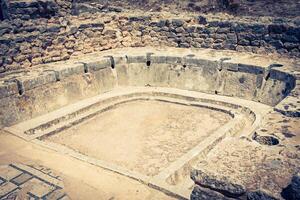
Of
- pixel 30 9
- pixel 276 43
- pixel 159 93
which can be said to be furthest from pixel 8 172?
pixel 276 43

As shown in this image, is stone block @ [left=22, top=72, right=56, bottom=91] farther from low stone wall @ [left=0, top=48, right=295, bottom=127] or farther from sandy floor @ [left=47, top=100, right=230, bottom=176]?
sandy floor @ [left=47, top=100, right=230, bottom=176]

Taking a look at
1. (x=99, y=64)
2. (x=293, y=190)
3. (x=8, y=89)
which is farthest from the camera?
(x=99, y=64)

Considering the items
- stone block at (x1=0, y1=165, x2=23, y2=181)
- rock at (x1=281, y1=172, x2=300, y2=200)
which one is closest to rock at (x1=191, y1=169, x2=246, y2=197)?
rock at (x1=281, y1=172, x2=300, y2=200)

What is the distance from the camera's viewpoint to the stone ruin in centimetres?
437

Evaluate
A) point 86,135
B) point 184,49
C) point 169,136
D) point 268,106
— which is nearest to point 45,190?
point 86,135

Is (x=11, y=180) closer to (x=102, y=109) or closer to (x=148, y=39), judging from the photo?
(x=102, y=109)

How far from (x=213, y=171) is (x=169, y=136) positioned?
3.32 metres

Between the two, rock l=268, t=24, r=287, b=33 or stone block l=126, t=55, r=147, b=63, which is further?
stone block l=126, t=55, r=147, b=63

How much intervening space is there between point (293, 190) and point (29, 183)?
3.83 metres

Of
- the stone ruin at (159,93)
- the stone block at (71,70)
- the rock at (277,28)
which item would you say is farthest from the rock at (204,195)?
the rock at (277,28)

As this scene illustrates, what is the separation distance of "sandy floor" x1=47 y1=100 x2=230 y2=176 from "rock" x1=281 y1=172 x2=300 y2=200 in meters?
2.67

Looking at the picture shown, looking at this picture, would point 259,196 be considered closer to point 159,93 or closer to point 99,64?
point 159,93

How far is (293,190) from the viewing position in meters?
2.86

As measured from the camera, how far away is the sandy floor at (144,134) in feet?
19.1
